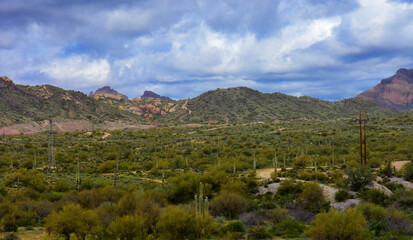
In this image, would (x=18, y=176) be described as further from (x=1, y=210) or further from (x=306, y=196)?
(x=306, y=196)

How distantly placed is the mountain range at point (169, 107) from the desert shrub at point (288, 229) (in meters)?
96.8

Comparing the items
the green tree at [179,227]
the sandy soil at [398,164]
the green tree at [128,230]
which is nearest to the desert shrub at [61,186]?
the green tree at [128,230]

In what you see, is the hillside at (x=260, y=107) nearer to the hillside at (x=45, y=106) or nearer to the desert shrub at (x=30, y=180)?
the hillside at (x=45, y=106)

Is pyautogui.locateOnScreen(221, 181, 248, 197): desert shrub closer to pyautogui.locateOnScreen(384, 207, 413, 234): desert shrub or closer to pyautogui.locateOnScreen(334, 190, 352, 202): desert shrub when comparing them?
pyautogui.locateOnScreen(334, 190, 352, 202): desert shrub

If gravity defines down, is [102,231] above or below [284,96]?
below

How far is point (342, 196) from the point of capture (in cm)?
2680

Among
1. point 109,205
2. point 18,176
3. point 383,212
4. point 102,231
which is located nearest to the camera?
point 102,231

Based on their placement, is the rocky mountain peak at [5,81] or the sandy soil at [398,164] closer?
the sandy soil at [398,164]

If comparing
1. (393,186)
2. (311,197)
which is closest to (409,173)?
A: (393,186)

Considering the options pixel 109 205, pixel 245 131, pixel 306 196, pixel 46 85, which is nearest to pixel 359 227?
pixel 306 196

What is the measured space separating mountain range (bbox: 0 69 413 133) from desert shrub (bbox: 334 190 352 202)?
318 feet

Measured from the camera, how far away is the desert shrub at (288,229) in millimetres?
19625

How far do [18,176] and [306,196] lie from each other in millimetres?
34067

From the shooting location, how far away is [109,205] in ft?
84.2
